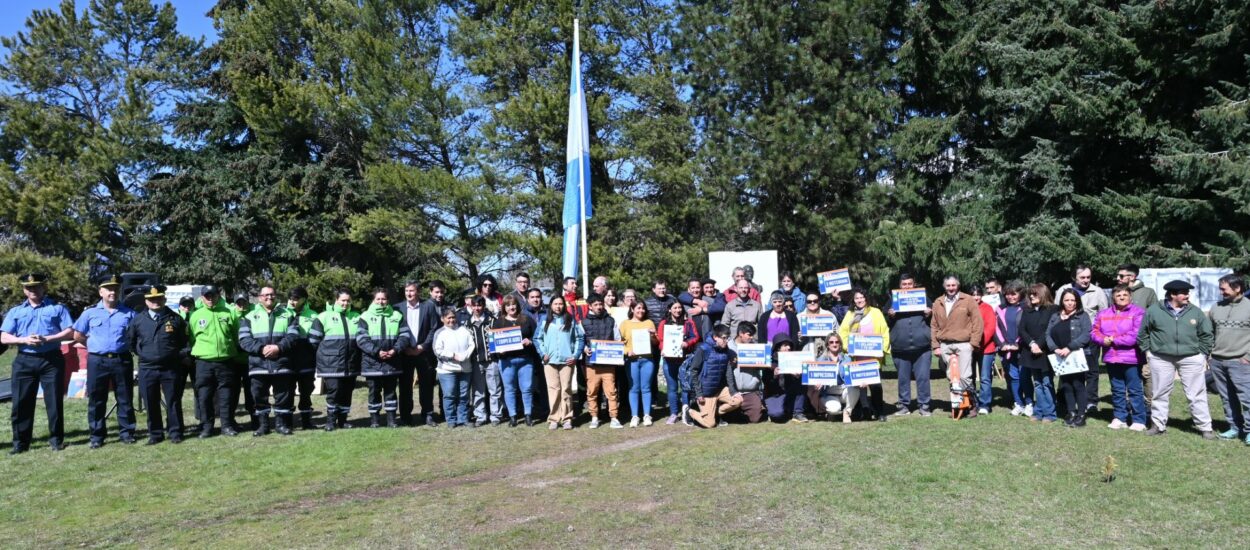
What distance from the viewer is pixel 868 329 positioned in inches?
410

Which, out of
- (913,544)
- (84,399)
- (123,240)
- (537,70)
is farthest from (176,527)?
(123,240)

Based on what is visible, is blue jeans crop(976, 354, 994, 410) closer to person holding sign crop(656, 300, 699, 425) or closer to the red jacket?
the red jacket

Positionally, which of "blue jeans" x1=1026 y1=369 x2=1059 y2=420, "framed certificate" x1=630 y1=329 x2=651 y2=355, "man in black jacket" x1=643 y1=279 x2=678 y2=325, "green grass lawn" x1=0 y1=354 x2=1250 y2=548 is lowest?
"green grass lawn" x1=0 y1=354 x2=1250 y2=548

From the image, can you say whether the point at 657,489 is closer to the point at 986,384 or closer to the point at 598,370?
the point at 598,370

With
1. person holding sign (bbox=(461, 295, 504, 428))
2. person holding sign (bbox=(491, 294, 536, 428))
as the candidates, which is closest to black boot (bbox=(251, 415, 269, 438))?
person holding sign (bbox=(461, 295, 504, 428))

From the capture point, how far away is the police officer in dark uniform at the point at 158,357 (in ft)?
33.1

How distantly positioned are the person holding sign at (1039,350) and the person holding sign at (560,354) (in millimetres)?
5124

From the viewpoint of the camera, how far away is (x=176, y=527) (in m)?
6.54

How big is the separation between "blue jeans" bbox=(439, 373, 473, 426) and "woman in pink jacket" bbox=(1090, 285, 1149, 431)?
7.25 metres

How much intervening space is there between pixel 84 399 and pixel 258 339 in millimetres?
6581

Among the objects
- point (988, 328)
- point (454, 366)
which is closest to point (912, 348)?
point (988, 328)

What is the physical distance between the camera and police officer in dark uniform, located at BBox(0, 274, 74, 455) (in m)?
9.70

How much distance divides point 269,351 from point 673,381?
4764 millimetres

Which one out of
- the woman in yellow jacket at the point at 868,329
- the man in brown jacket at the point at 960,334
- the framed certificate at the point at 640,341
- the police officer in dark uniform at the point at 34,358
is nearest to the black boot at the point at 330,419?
the police officer in dark uniform at the point at 34,358
